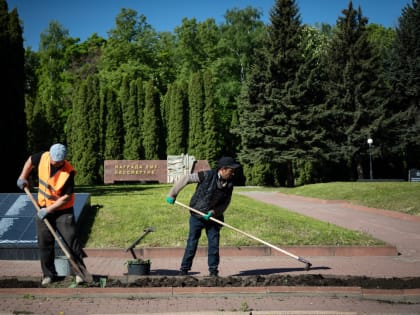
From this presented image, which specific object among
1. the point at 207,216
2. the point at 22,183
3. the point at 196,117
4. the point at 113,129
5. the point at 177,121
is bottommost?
the point at 207,216

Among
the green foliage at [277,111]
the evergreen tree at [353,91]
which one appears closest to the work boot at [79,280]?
the green foliage at [277,111]

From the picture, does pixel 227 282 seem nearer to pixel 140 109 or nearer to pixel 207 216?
pixel 207 216

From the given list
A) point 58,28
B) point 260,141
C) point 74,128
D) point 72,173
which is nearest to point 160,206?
point 72,173

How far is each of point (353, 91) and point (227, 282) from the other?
37.0m

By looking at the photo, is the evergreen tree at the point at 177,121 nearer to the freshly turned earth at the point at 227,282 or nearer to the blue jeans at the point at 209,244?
the blue jeans at the point at 209,244

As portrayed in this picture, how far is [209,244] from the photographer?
817cm

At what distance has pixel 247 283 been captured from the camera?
24.1 ft

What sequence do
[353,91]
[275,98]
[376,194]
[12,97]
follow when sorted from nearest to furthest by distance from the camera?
1. [376,194]
2. [12,97]
3. [275,98]
4. [353,91]

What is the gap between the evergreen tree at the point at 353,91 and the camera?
135 feet

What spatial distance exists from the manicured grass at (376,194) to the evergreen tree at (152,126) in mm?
16814

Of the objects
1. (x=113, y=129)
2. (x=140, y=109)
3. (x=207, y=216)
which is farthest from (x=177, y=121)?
(x=207, y=216)

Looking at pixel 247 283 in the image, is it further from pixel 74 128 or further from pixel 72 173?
pixel 74 128

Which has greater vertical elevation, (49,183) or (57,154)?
(57,154)

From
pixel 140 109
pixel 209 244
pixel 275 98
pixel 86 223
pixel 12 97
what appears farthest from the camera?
pixel 140 109
